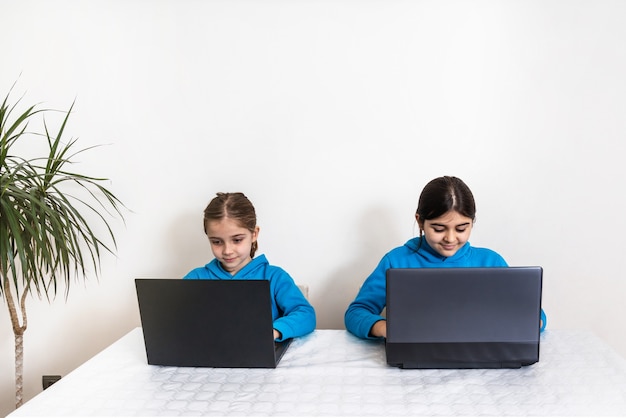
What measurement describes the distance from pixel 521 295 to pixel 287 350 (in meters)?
0.65

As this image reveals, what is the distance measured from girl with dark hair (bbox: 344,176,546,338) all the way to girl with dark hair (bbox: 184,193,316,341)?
172 mm

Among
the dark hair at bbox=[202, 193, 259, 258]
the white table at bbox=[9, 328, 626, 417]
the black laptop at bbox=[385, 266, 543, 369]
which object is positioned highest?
the dark hair at bbox=[202, 193, 259, 258]

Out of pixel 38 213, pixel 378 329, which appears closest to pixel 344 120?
pixel 378 329

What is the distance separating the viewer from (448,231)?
1.79 meters

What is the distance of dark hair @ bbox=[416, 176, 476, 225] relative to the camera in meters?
1.75

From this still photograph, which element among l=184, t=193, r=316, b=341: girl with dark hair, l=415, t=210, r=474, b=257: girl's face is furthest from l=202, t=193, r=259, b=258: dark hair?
l=415, t=210, r=474, b=257: girl's face

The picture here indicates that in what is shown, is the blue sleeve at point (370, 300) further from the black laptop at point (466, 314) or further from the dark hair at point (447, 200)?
the black laptop at point (466, 314)

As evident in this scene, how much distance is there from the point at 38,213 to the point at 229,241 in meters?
0.63

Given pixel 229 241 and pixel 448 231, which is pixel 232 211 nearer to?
pixel 229 241

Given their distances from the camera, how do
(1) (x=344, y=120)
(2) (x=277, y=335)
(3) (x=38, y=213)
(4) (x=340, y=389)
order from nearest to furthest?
(4) (x=340, y=389) → (2) (x=277, y=335) → (3) (x=38, y=213) → (1) (x=344, y=120)

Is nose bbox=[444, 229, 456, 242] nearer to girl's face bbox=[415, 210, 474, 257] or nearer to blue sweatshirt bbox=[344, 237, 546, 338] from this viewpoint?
Answer: girl's face bbox=[415, 210, 474, 257]

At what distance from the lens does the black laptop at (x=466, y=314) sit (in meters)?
1.38

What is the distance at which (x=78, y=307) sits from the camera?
2.32 meters

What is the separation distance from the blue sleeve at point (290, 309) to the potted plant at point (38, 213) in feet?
2.03
